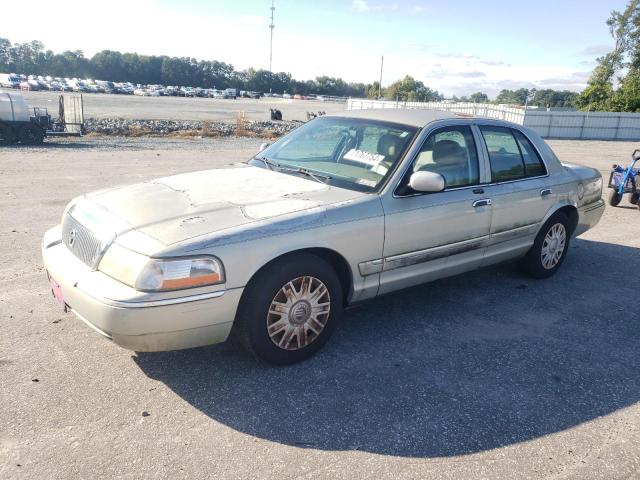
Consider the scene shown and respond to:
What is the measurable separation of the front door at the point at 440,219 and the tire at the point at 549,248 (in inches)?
40.4

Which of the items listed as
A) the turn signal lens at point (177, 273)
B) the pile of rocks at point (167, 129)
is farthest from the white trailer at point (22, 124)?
the turn signal lens at point (177, 273)

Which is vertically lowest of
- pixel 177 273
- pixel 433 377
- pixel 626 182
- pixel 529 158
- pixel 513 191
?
pixel 433 377

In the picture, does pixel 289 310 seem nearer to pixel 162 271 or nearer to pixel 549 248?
pixel 162 271

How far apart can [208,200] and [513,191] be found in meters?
2.83

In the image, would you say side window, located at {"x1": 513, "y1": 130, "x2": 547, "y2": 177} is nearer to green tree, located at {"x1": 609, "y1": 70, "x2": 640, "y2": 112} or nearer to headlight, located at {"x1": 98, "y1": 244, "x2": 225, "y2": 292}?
headlight, located at {"x1": 98, "y1": 244, "x2": 225, "y2": 292}

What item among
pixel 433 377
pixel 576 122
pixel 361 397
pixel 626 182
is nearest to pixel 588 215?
pixel 433 377

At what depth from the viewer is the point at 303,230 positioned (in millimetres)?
3441

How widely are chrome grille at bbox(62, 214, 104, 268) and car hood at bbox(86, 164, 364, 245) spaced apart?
20cm

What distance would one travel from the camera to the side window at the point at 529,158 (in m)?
5.26

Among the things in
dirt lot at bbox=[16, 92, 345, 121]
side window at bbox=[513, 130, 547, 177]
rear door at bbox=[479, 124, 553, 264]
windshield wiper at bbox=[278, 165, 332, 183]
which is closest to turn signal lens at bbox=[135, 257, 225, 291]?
windshield wiper at bbox=[278, 165, 332, 183]

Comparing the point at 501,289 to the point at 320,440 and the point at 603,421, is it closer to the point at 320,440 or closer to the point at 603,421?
the point at 603,421

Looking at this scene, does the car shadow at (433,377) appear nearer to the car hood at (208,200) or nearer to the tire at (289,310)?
the tire at (289,310)

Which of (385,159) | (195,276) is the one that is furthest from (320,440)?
(385,159)

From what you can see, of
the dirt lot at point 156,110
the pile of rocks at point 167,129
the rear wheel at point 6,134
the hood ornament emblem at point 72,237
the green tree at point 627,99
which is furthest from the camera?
the green tree at point 627,99
